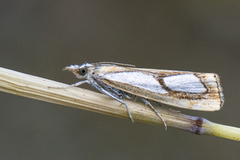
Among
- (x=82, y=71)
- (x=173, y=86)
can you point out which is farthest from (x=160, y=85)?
(x=82, y=71)

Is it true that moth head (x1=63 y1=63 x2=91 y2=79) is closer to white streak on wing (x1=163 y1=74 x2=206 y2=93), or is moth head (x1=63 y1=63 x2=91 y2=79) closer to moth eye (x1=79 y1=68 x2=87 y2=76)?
moth eye (x1=79 y1=68 x2=87 y2=76)

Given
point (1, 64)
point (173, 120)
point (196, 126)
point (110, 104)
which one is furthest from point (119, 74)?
point (1, 64)

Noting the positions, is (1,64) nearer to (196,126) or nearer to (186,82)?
(186,82)

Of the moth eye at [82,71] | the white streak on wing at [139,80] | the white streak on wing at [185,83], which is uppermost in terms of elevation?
the moth eye at [82,71]

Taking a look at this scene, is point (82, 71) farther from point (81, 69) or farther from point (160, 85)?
point (160, 85)

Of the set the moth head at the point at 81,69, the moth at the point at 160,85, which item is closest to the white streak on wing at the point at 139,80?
the moth at the point at 160,85

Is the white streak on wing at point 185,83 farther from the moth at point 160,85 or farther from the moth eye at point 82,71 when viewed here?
the moth eye at point 82,71

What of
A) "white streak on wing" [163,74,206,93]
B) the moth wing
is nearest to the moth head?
the moth wing

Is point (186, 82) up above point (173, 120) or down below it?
above
